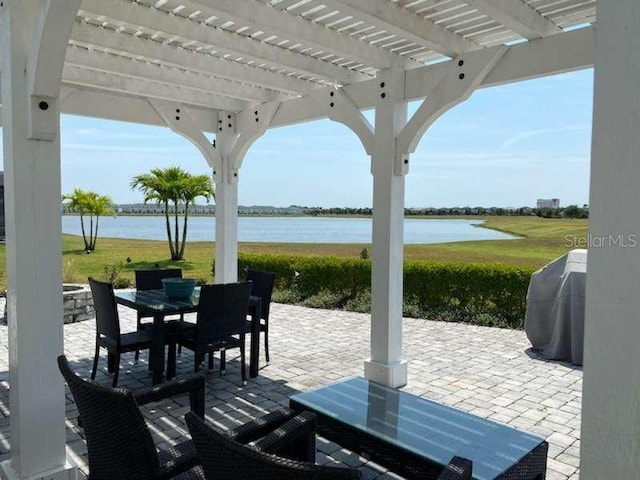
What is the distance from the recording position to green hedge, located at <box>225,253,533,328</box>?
6793mm

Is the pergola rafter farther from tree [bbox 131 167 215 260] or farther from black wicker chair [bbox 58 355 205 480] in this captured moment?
tree [bbox 131 167 215 260]

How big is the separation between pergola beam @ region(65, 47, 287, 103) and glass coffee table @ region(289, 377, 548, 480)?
11.0ft

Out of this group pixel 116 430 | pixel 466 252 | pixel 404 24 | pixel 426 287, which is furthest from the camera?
pixel 466 252

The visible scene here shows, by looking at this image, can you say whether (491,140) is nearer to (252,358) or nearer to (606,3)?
(252,358)

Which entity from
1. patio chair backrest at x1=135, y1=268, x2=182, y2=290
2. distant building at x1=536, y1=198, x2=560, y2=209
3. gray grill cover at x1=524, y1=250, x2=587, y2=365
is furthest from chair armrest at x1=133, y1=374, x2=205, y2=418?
distant building at x1=536, y1=198, x2=560, y2=209

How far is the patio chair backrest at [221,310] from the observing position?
3854 mm

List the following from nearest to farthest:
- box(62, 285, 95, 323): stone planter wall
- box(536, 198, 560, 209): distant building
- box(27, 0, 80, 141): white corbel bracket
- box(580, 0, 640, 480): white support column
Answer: box(580, 0, 640, 480): white support column
box(27, 0, 80, 141): white corbel bracket
box(62, 285, 95, 323): stone planter wall
box(536, 198, 560, 209): distant building

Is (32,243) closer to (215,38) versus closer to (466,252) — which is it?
(215,38)

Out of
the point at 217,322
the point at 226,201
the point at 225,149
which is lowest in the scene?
the point at 217,322

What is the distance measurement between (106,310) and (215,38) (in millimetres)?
2357

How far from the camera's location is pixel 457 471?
5.42 ft

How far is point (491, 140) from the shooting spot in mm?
22438

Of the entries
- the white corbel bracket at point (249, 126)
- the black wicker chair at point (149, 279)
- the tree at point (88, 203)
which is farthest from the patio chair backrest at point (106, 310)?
the tree at point (88, 203)

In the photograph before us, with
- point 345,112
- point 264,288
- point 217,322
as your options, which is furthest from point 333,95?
point 217,322
